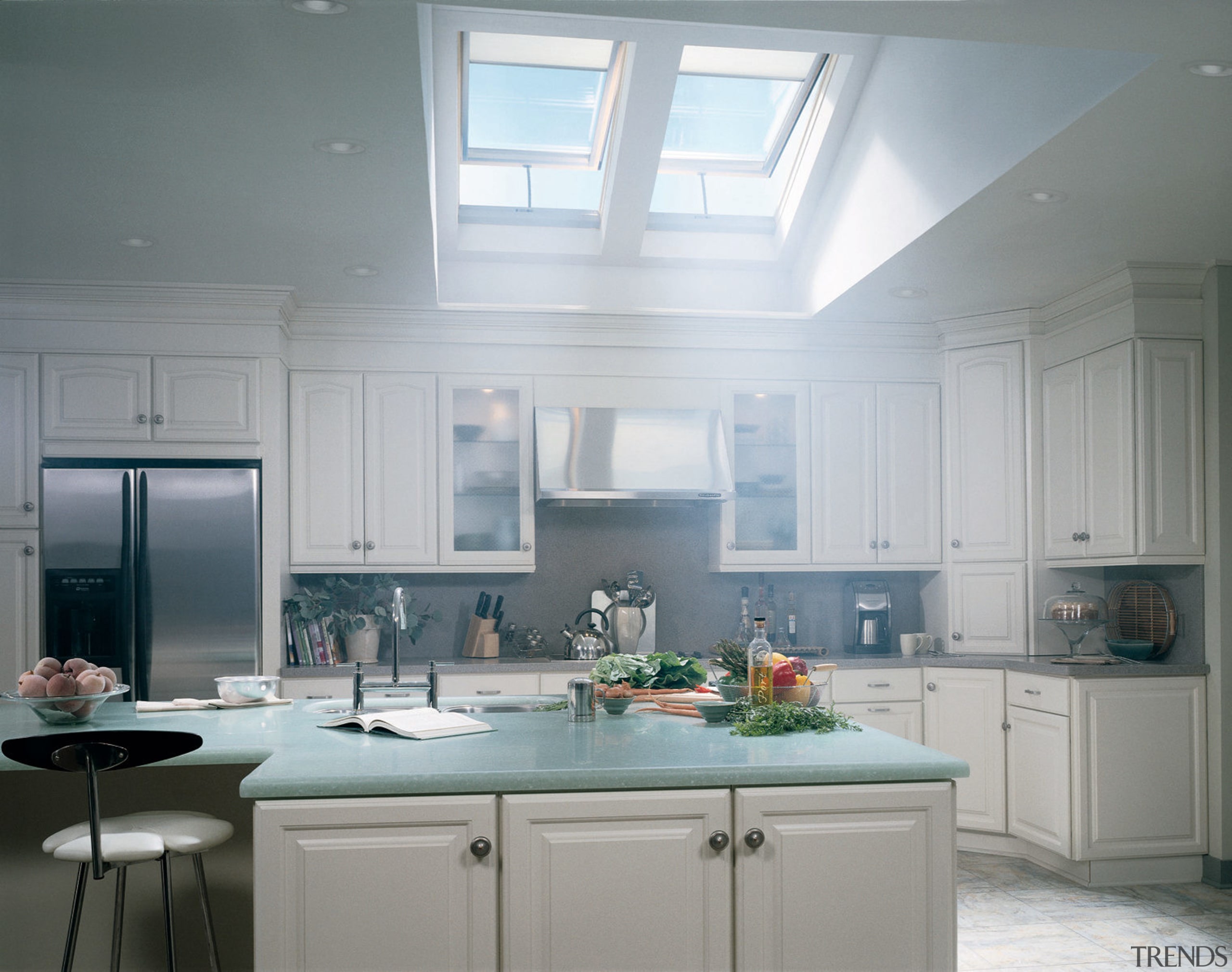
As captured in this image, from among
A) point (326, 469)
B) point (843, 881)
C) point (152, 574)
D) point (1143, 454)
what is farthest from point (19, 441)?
point (1143, 454)

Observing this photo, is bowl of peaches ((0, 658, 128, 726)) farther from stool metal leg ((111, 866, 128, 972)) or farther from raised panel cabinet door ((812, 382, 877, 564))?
raised panel cabinet door ((812, 382, 877, 564))

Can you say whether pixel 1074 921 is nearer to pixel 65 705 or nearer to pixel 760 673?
pixel 760 673

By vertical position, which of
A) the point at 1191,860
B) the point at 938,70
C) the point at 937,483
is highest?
the point at 938,70

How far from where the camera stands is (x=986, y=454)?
193 inches

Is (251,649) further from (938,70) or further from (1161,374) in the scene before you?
(1161,374)

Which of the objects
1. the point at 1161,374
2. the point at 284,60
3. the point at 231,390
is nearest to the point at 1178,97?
the point at 1161,374

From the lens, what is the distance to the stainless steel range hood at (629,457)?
476 centimetres

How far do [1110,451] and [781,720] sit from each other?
8.73ft

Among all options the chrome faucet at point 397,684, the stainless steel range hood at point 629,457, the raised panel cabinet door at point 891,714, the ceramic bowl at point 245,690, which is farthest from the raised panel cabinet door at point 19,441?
the raised panel cabinet door at point 891,714

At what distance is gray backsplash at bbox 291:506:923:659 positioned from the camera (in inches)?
200

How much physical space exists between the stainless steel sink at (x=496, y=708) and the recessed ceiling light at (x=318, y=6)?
1799mm

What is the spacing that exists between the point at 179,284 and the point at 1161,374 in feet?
13.4

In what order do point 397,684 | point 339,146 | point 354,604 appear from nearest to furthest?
point 397,684, point 339,146, point 354,604

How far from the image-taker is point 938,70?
140 inches
